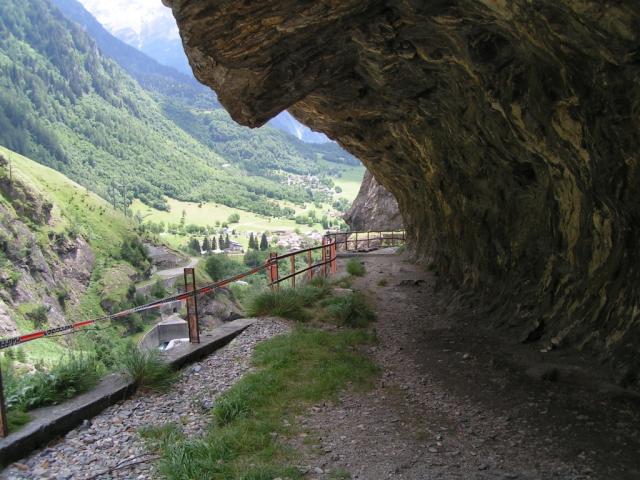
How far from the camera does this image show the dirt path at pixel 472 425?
14.2 feet

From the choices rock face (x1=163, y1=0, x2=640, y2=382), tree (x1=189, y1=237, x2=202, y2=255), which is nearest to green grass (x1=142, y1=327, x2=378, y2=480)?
rock face (x1=163, y1=0, x2=640, y2=382)

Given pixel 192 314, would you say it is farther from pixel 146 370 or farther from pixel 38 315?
pixel 38 315

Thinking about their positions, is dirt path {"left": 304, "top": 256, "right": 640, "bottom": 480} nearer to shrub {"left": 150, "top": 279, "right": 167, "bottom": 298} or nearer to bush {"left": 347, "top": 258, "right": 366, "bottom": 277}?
bush {"left": 347, "top": 258, "right": 366, "bottom": 277}

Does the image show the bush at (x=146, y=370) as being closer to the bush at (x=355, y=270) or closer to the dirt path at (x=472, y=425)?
the dirt path at (x=472, y=425)

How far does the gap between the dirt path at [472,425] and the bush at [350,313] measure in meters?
1.66

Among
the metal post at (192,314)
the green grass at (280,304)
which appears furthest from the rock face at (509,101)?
the green grass at (280,304)

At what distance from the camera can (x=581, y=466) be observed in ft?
14.0

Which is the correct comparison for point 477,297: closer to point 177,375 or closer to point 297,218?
point 177,375

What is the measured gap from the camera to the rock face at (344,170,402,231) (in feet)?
119

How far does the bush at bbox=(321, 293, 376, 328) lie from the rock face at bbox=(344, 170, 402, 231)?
25839 mm

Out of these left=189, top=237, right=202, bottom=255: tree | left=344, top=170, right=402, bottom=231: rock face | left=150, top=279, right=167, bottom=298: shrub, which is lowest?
left=150, top=279, right=167, bottom=298: shrub

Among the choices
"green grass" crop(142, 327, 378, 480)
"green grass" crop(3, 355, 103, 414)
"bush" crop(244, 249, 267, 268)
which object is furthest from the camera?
"bush" crop(244, 249, 267, 268)

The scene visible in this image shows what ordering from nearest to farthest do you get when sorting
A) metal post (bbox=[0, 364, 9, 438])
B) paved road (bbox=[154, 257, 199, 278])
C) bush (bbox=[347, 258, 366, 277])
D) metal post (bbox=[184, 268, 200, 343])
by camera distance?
metal post (bbox=[0, 364, 9, 438])
metal post (bbox=[184, 268, 200, 343])
bush (bbox=[347, 258, 366, 277])
paved road (bbox=[154, 257, 199, 278])

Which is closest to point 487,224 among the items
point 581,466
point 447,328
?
point 447,328
